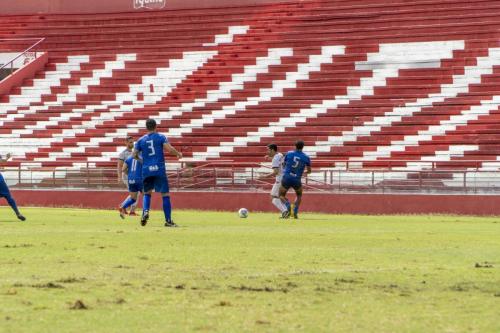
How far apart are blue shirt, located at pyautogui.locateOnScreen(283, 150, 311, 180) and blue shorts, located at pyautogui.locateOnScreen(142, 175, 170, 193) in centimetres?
681

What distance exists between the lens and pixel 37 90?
42.7 metres

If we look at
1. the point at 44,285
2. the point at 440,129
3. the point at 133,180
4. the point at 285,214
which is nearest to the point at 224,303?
the point at 44,285

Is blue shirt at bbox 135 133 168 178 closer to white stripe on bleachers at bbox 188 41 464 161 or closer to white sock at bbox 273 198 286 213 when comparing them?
white sock at bbox 273 198 286 213

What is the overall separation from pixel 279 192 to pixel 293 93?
11515 millimetres

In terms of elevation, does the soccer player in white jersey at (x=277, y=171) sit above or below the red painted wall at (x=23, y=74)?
below

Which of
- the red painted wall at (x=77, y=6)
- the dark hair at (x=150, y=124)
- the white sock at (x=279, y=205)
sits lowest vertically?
the white sock at (x=279, y=205)

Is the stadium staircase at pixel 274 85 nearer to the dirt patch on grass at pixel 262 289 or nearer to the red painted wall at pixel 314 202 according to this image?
the red painted wall at pixel 314 202

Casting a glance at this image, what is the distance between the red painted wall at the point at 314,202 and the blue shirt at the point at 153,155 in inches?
439

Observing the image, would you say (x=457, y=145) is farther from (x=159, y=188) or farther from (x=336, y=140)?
(x=159, y=188)

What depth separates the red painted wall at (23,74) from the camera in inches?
1697

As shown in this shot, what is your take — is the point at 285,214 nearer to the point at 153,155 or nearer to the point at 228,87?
the point at 153,155

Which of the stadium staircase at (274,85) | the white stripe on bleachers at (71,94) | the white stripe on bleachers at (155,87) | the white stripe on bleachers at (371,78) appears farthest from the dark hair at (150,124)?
the white stripe on bleachers at (71,94)

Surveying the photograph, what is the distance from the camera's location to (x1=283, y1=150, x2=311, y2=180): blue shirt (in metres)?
26.7

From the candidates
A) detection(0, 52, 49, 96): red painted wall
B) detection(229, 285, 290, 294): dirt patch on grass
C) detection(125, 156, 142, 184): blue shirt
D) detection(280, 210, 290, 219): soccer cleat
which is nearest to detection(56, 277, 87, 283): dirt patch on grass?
detection(229, 285, 290, 294): dirt patch on grass
